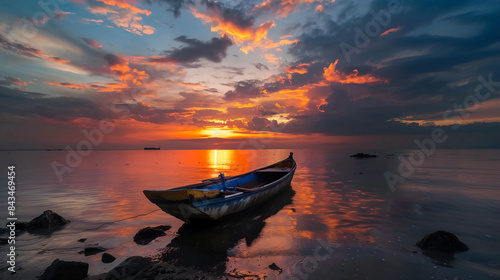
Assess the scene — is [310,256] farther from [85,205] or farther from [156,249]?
[85,205]

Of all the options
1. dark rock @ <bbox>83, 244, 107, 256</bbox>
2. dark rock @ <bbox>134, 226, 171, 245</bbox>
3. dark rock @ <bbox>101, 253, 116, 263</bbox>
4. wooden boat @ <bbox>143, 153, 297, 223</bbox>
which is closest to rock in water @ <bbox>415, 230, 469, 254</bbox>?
wooden boat @ <bbox>143, 153, 297, 223</bbox>

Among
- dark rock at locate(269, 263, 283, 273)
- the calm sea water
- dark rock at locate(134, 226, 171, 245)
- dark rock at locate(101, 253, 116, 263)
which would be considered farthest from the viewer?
dark rock at locate(134, 226, 171, 245)

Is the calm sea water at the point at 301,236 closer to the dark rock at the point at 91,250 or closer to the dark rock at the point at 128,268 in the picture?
the dark rock at the point at 91,250

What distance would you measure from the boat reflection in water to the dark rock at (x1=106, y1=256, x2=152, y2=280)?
96 cm

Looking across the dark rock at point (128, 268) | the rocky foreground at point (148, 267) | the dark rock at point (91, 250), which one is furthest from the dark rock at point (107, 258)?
the dark rock at point (128, 268)

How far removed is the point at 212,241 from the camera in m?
10.3

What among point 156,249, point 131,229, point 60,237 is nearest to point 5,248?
point 60,237

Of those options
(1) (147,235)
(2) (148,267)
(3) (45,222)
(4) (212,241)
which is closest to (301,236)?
(4) (212,241)

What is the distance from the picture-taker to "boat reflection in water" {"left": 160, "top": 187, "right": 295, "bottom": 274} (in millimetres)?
8352

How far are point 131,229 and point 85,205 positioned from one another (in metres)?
8.47

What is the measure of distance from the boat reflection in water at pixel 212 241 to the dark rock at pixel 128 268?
3.16 feet

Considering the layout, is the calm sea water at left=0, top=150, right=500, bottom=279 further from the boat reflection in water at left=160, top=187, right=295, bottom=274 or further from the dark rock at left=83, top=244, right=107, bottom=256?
the dark rock at left=83, top=244, right=107, bottom=256

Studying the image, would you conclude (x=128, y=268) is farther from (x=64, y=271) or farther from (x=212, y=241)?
(x=212, y=241)

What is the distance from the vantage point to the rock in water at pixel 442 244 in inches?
361
